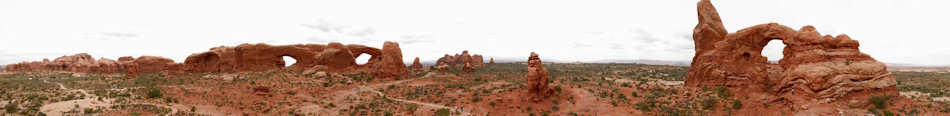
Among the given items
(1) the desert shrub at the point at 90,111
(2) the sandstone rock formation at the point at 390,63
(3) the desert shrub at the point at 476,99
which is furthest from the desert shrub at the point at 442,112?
(2) the sandstone rock formation at the point at 390,63

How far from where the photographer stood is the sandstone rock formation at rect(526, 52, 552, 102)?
24.0 m

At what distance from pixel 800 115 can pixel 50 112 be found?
1375 inches

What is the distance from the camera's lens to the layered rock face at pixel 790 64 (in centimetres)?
1823

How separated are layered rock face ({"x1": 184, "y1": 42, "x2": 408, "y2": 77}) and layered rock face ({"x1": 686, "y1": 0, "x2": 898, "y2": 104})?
26.8 m

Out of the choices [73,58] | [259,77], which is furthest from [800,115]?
[73,58]

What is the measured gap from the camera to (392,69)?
38312mm

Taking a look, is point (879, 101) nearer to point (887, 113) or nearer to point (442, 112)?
point (887, 113)

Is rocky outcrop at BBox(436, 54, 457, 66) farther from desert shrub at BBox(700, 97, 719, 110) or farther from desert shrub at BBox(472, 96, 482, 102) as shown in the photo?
desert shrub at BBox(700, 97, 719, 110)

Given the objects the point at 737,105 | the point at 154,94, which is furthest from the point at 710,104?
the point at 154,94

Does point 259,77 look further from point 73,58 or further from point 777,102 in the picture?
point 73,58

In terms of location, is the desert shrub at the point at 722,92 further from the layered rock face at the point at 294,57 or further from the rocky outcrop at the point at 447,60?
the rocky outcrop at the point at 447,60

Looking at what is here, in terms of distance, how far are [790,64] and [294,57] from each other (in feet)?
138

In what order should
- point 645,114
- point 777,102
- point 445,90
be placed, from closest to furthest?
1. point 777,102
2. point 645,114
3. point 445,90

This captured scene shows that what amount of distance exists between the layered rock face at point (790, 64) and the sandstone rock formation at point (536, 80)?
10407 millimetres
